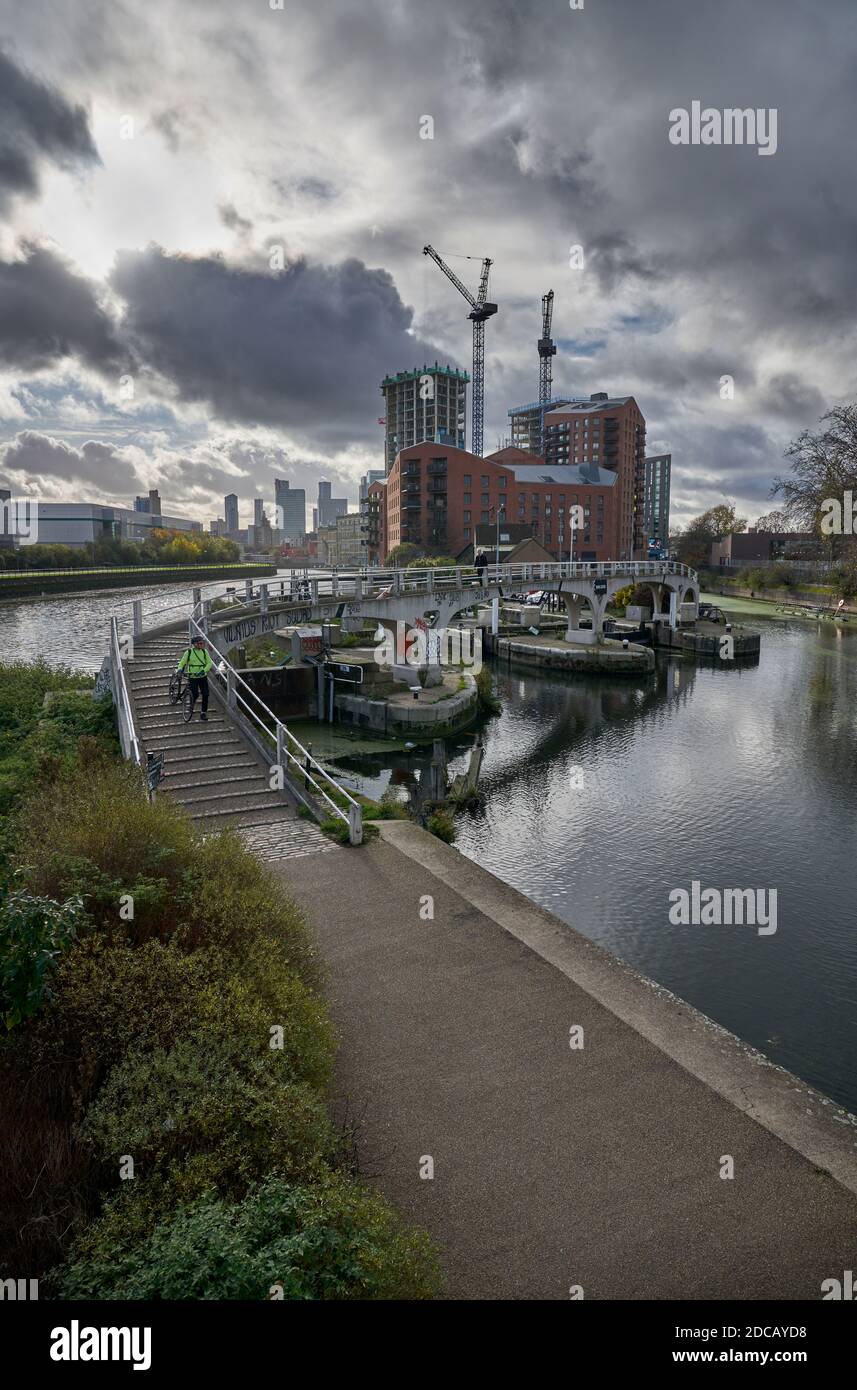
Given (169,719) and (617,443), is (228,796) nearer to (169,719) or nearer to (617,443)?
(169,719)

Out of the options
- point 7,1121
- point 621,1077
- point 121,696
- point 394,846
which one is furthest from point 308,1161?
point 121,696

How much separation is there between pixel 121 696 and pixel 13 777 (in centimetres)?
315

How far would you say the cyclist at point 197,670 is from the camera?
1752 cm

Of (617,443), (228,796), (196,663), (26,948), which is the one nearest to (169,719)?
(196,663)

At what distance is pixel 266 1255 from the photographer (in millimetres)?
4645

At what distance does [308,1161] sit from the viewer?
5672 millimetres

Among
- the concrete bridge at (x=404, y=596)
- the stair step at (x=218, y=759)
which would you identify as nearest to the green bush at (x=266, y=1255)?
the stair step at (x=218, y=759)

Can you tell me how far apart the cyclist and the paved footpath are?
832 cm

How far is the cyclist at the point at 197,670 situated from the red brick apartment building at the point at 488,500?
102 m

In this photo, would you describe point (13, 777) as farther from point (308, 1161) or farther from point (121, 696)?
point (308, 1161)

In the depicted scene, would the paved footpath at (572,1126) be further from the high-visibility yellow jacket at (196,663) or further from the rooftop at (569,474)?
the rooftop at (569,474)

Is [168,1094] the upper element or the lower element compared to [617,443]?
lower

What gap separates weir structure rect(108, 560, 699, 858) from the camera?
15.4 metres

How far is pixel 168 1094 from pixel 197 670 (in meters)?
12.6
